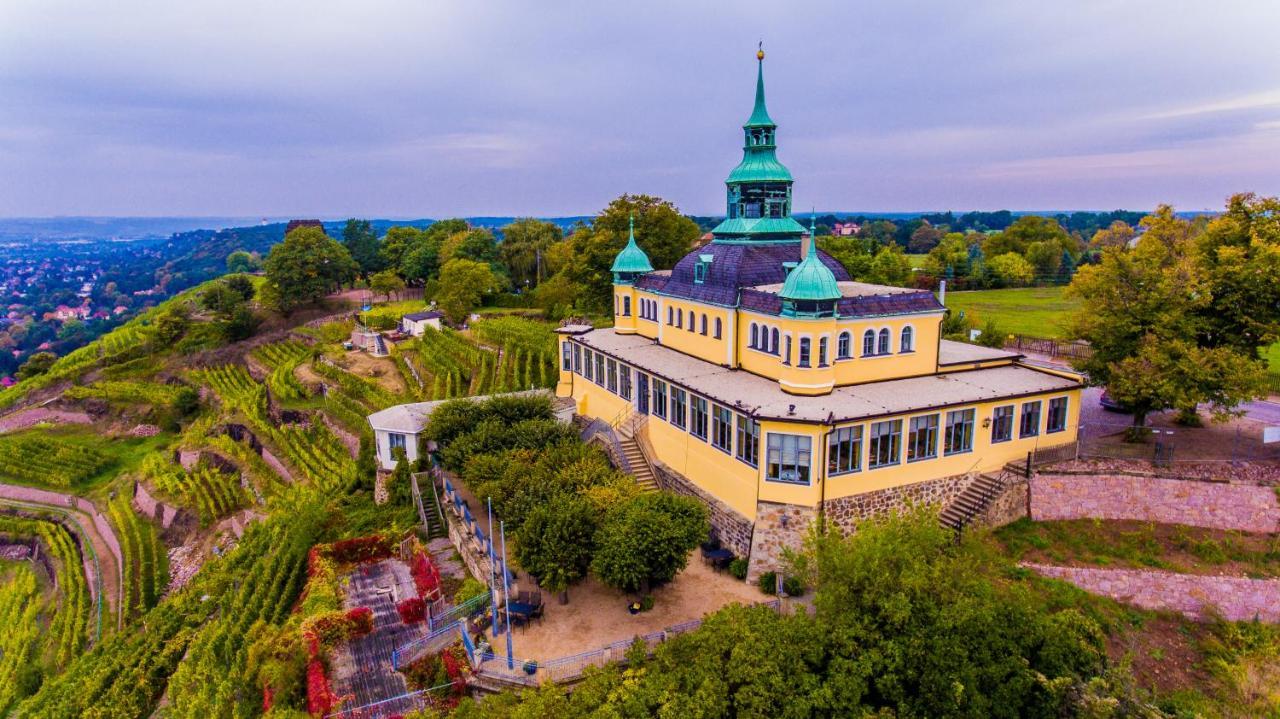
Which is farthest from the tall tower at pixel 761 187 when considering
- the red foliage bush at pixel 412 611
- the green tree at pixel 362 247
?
the green tree at pixel 362 247

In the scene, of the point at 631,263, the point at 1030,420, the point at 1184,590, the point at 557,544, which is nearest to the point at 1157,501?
the point at 1184,590

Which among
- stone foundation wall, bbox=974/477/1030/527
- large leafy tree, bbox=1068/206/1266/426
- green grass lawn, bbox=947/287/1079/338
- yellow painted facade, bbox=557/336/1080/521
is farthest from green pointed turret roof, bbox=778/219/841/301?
green grass lawn, bbox=947/287/1079/338

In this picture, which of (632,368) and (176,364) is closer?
(632,368)

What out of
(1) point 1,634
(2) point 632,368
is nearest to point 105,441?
(1) point 1,634

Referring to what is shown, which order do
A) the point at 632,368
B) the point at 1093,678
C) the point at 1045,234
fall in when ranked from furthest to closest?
the point at 1045,234, the point at 632,368, the point at 1093,678

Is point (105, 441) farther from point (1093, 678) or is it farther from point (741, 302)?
point (1093, 678)

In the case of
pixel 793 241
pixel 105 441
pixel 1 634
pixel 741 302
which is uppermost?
pixel 793 241
